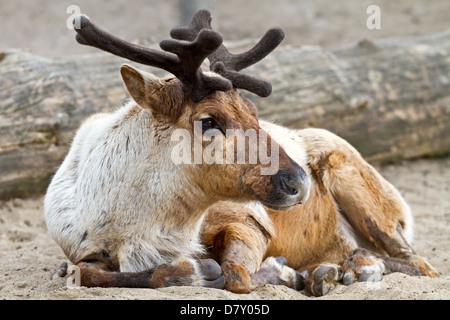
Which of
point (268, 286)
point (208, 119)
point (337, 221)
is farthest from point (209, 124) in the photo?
point (337, 221)

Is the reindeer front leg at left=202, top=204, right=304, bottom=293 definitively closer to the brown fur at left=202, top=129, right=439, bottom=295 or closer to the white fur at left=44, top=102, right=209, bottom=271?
the brown fur at left=202, top=129, right=439, bottom=295

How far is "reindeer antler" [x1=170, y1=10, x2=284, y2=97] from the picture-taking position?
6.11 metres

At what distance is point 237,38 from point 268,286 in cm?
1051

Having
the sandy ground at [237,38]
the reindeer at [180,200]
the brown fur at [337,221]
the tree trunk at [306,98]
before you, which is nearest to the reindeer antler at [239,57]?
the reindeer at [180,200]

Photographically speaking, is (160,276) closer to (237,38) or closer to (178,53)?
(178,53)

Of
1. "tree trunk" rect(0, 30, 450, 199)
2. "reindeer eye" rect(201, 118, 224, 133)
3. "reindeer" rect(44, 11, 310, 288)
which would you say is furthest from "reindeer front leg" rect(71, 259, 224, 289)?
"tree trunk" rect(0, 30, 450, 199)

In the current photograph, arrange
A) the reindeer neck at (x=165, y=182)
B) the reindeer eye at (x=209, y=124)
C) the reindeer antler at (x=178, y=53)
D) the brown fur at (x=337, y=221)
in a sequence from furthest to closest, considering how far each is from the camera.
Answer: the brown fur at (x=337, y=221) → the reindeer neck at (x=165, y=182) → the reindeer eye at (x=209, y=124) → the reindeer antler at (x=178, y=53)

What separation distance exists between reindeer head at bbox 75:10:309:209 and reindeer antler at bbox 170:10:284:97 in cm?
7

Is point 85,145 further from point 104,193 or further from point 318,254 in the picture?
point 318,254

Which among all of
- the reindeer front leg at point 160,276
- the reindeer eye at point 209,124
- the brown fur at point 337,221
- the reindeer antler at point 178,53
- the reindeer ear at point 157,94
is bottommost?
the reindeer front leg at point 160,276

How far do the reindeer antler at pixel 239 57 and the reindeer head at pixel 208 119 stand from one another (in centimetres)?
7

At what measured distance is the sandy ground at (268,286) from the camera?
570cm

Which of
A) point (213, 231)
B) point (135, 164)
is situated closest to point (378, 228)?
point (213, 231)

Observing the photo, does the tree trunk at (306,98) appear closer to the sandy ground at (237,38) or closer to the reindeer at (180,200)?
the sandy ground at (237,38)
